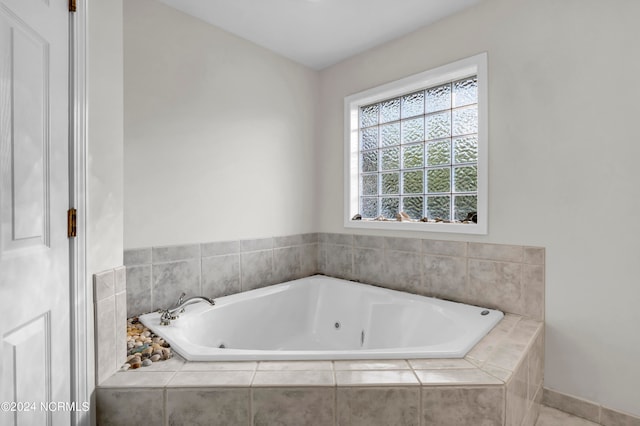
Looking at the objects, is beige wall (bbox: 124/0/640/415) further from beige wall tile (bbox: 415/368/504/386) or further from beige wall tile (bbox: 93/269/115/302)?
beige wall tile (bbox: 415/368/504/386)

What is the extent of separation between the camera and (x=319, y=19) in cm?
218

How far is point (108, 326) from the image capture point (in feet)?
4.20

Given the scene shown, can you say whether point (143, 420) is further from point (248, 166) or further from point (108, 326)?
point (248, 166)

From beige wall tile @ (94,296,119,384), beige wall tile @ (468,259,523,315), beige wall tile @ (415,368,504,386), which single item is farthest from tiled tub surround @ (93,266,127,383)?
beige wall tile @ (468,259,523,315)

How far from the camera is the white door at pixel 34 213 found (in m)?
0.86

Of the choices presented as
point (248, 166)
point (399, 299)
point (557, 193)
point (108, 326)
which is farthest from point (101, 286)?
point (557, 193)

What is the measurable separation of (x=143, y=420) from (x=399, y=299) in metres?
1.59

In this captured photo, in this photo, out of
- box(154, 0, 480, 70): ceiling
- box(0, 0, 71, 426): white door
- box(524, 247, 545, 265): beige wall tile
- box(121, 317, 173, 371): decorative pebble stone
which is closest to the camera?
box(0, 0, 71, 426): white door

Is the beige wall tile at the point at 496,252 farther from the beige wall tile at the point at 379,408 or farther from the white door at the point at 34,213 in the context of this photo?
the white door at the point at 34,213

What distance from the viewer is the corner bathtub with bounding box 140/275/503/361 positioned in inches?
56.1

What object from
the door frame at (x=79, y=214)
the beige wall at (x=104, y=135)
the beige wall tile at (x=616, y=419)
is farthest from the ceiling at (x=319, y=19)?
the beige wall tile at (x=616, y=419)

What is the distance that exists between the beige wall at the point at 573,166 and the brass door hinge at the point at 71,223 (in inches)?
82.1

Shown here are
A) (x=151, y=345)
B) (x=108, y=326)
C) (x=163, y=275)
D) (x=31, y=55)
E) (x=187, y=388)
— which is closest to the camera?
(x=31, y=55)

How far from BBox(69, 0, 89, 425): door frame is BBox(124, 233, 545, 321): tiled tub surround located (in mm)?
762
